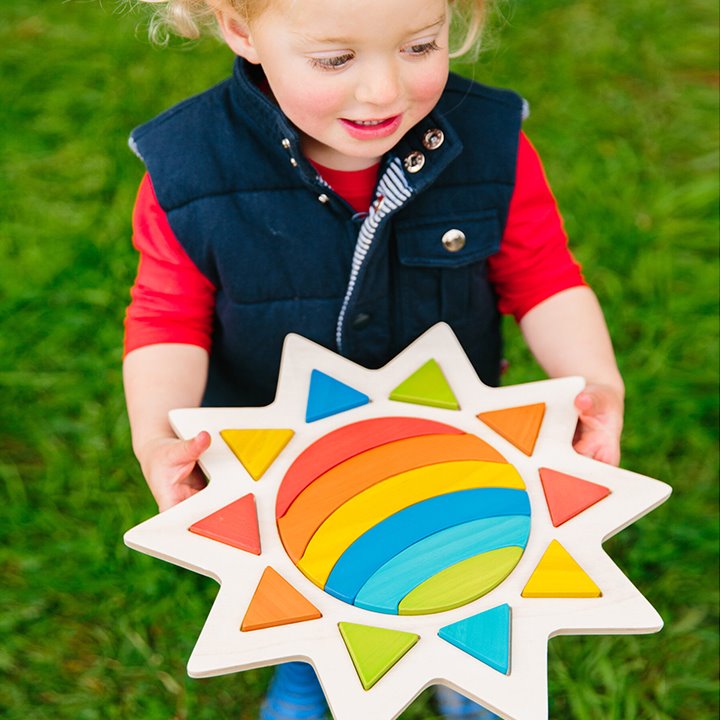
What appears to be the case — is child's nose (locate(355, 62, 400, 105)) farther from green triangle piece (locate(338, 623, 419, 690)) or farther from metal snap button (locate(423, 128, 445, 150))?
green triangle piece (locate(338, 623, 419, 690))

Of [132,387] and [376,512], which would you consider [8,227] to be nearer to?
[132,387]

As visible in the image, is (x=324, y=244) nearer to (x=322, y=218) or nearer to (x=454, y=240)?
(x=322, y=218)

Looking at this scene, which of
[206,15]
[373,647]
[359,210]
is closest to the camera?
[373,647]

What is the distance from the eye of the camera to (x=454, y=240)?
1167 millimetres

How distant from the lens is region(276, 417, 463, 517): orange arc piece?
956mm

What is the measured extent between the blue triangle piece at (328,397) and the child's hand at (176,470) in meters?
0.12

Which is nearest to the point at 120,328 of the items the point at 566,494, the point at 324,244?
the point at 324,244

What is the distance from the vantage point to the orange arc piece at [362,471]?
918mm

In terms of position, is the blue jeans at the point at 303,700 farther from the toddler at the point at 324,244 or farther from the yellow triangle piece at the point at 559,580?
the yellow triangle piece at the point at 559,580

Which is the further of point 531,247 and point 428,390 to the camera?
point 531,247

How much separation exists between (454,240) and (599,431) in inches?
10.7

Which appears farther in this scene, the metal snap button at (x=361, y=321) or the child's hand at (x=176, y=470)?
the metal snap button at (x=361, y=321)

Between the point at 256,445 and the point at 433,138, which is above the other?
the point at 433,138

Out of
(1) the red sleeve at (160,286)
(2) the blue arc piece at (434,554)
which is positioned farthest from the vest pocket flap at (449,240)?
(2) the blue arc piece at (434,554)
